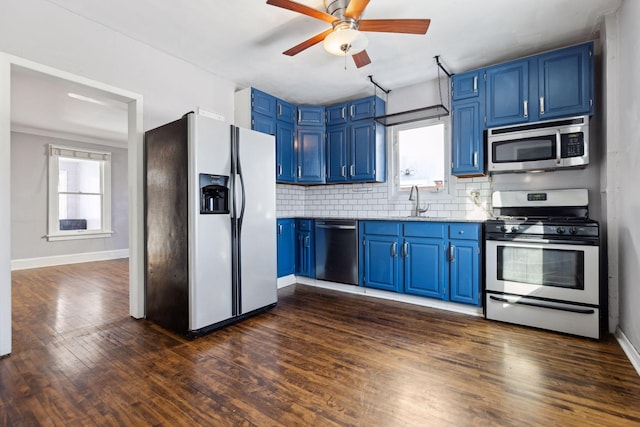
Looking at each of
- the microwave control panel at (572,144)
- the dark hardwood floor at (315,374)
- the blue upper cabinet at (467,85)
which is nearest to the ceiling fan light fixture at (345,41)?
the blue upper cabinet at (467,85)

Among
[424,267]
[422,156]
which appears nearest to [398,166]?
[422,156]

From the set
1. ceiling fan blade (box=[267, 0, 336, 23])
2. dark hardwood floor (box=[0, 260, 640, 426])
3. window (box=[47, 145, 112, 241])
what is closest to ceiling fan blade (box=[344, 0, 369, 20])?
ceiling fan blade (box=[267, 0, 336, 23])

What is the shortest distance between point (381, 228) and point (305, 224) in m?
1.13

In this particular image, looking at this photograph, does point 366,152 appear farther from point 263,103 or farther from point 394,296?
point 394,296

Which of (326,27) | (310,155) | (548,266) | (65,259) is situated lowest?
(65,259)

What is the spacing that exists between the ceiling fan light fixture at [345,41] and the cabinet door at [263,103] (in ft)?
5.58

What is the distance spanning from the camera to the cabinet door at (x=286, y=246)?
415 centimetres

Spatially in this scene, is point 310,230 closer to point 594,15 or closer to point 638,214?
point 638,214

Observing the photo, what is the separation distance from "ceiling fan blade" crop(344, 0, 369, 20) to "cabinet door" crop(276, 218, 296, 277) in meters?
2.56

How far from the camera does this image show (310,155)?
4.38m

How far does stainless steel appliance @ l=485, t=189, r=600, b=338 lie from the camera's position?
2.48 metres

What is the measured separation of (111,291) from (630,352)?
520 centimetres

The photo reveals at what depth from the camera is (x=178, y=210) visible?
2.62 m

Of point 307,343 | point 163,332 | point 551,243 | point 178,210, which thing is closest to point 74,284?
point 163,332
